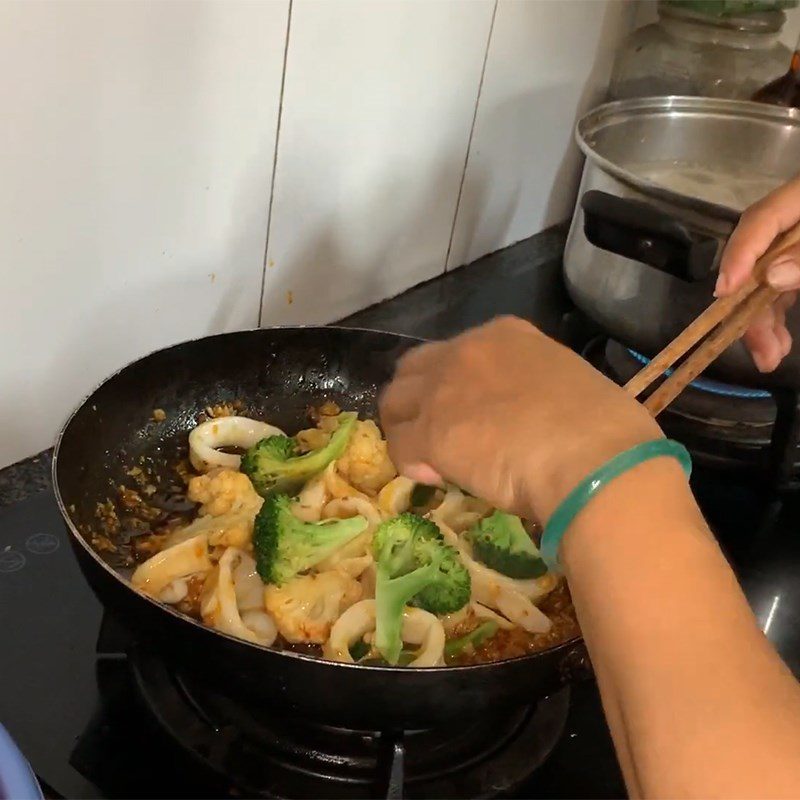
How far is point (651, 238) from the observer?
2.90 ft

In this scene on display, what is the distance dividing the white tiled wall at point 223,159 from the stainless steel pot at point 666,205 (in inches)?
6.9

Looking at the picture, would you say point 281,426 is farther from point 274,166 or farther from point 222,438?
point 274,166

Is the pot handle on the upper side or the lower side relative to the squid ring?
upper

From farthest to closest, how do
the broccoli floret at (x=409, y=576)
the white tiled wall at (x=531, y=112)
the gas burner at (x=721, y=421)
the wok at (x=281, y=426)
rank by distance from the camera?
1. the white tiled wall at (x=531, y=112)
2. the gas burner at (x=721, y=421)
3. the broccoli floret at (x=409, y=576)
4. the wok at (x=281, y=426)

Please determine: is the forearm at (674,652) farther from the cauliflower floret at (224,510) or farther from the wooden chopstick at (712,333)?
the cauliflower floret at (224,510)

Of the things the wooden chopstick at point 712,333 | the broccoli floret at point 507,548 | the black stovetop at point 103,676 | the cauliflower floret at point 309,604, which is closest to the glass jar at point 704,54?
the black stovetop at point 103,676

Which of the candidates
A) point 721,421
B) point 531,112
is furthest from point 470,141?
point 721,421

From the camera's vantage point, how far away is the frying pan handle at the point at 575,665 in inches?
23.6

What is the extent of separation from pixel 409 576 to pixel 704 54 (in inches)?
41.9

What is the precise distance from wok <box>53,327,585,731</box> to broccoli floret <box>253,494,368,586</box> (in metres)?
0.10

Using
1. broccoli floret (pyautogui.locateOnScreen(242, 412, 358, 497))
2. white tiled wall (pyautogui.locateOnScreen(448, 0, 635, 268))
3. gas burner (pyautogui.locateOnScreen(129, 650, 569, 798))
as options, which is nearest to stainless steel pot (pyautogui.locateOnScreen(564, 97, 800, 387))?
white tiled wall (pyautogui.locateOnScreen(448, 0, 635, 268))

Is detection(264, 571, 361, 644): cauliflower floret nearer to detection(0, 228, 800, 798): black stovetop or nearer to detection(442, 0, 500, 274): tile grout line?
detection(0, 228, 800, 798): black stovetop

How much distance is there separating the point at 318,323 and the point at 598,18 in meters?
0.64

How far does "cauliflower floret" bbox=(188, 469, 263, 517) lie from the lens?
2.56 ft
